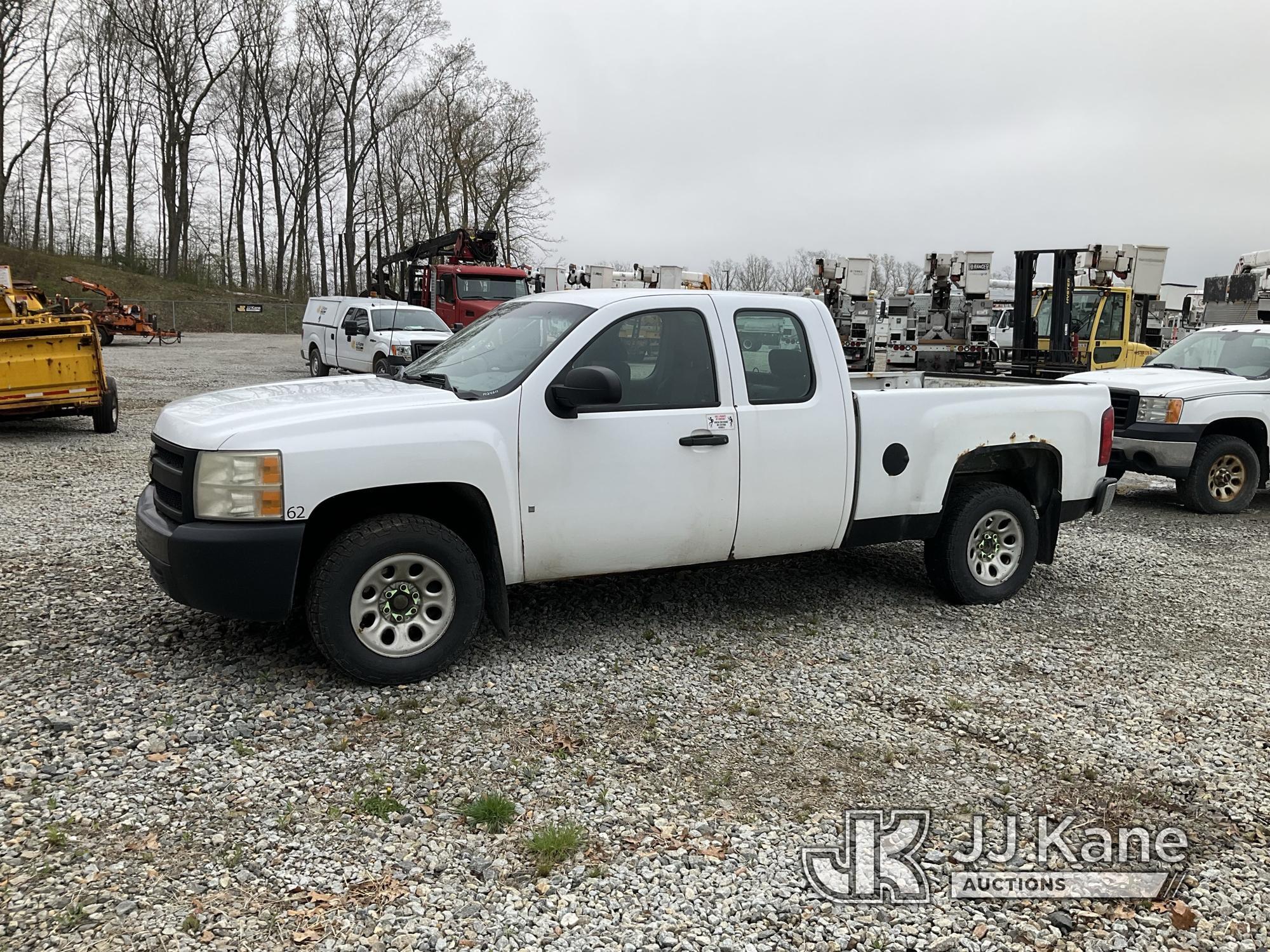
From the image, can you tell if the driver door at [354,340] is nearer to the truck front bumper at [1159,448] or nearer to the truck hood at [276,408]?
the truck front bumper at [1159,448]

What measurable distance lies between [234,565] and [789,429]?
286 centimetres

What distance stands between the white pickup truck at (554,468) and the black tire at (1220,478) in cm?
452

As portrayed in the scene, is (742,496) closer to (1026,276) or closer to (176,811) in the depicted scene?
(176,811)

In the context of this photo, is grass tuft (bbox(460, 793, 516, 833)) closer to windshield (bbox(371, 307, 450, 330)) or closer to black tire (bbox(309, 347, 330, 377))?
windshield (bbox(371, 307, 450, 330))

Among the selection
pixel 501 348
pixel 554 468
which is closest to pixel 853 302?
pixel 501 348

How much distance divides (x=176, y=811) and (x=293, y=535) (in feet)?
3.93

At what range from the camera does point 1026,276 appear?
16.6 metres

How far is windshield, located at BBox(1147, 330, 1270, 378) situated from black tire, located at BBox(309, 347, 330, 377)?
680 inches

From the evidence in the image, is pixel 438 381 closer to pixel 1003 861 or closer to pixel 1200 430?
pixel 1003 861

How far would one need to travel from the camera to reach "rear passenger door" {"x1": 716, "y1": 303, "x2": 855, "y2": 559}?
5.26 m

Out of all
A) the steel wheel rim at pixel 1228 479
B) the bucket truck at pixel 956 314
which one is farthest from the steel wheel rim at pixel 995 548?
the bucket truck at pixel 956 314

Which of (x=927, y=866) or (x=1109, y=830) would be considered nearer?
(x=927, y=866)

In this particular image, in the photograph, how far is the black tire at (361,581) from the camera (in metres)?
4.38

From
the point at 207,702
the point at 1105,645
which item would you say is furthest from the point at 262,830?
the point at 1105,645
